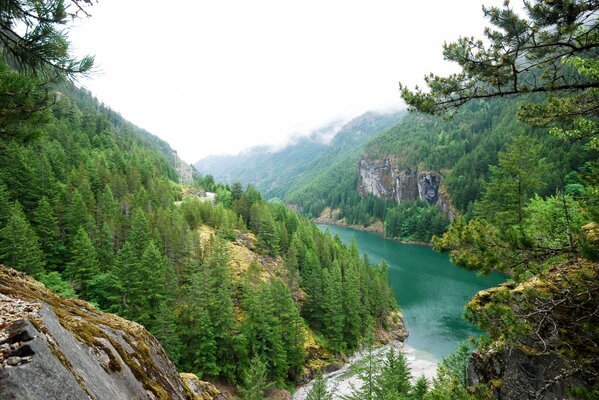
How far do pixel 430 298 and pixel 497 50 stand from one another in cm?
6140

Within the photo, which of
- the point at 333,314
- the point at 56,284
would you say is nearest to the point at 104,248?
the point at 56,284

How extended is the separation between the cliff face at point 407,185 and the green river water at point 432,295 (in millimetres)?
49870

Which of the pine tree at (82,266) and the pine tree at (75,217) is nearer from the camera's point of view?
the pine tree at (82,266)

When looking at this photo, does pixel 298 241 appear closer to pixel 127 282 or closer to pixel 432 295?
pixel 432 295

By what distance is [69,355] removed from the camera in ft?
15.0

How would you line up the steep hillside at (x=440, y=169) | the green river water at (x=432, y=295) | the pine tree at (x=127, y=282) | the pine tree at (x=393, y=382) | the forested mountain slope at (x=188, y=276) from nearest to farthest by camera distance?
the pine tree at (x=393, y=382), the pine tree at (x=127, y=282), the forested mountain slope at (x=188, y=276), the green river water at (x=432, y=295), the steep hillside at (x=440, y=169)

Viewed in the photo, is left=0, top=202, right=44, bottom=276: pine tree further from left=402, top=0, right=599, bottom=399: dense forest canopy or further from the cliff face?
the cliff face

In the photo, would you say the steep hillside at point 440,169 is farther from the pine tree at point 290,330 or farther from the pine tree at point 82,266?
the pine tree at point 82,266

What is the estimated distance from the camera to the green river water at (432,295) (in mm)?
45531

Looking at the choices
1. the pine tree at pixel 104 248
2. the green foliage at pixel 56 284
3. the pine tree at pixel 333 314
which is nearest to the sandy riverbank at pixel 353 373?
the pine tree at pixel 333 314

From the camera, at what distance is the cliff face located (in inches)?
5532

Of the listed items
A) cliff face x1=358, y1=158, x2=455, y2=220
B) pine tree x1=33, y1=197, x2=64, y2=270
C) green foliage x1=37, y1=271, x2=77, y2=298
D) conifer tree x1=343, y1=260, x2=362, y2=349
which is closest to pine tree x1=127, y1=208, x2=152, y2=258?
pine tree x1=33, y1=197, x2=64, y2=270

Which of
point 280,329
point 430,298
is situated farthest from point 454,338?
point 280,329

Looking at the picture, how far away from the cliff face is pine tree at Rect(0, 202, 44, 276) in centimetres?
12671
